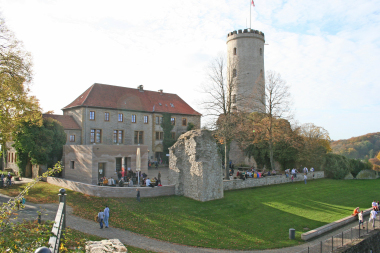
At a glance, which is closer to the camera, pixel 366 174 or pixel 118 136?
pixel 118 136

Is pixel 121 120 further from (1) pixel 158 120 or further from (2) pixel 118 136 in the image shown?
(1) pixel 158 120

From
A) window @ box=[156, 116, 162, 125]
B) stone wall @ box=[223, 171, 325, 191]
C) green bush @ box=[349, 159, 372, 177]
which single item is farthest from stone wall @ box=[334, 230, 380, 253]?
window @ box=[156, 116, 162, 125]

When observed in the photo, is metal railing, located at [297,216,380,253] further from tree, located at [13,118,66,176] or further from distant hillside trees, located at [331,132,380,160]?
distant hillside trees, located at [331,132,380,160]

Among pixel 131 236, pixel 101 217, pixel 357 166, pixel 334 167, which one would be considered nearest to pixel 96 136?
pixel 101 217

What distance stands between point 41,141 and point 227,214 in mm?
21426

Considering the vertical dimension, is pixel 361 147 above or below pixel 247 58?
below

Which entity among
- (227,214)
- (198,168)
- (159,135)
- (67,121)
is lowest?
(227,214)

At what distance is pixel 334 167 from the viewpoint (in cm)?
3450

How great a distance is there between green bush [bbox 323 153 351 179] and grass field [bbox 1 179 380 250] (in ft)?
32.0

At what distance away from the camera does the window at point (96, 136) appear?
3862 cm

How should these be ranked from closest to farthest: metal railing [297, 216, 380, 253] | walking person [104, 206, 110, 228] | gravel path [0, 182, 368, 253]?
1. metal railing [297, 216, 380, 253]
2. gravel path [0, 182, 368, 253]
3. walking person [104, 206, 110, 228]

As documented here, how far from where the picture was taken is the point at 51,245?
4719mm

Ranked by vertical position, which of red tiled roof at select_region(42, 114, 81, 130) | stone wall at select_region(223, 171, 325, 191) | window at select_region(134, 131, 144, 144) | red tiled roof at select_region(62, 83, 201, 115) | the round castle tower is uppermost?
the round castle tower

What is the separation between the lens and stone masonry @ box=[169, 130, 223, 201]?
2003cm
